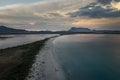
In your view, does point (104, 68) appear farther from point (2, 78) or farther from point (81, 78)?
point (2, 78)

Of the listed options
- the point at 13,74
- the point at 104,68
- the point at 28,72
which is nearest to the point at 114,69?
the point at 104,68

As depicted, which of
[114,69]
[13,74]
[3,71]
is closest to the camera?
[13,74]

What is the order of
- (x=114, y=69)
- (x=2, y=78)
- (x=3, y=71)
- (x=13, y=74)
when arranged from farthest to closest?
(x=114, y=69)
(x=3, y=71)
(x=13, y=74)
(x=2, y=78)

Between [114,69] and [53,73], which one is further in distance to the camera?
[114,69]

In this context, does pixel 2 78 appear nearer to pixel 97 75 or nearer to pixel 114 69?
pixel 97 75

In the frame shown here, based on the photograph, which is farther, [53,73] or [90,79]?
[53,73]

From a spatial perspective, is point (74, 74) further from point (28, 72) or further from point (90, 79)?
point (28, 72)

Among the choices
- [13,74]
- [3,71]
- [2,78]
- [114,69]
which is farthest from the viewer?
[114,69]

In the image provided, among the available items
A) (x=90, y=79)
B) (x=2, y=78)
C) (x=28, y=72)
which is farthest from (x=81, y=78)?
(x=2, y=78)
